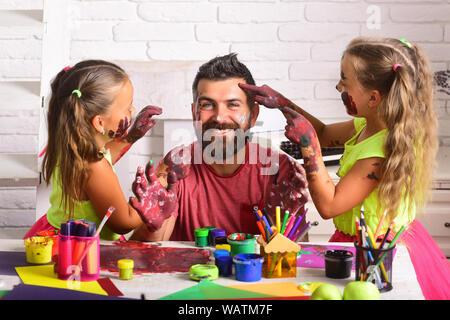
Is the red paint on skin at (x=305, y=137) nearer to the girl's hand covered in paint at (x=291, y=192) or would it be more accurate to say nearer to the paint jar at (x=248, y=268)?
the girl's hand covered in paint at (x=291, y=192)

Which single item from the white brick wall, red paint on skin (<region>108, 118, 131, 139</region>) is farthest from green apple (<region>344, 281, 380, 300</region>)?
the white brick wall

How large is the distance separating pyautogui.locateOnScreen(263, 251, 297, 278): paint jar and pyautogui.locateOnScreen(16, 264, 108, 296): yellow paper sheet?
359 millimetres

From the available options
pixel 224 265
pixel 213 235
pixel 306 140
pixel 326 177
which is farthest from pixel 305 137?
pixel 224 265

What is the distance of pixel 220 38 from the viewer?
99.5 inches

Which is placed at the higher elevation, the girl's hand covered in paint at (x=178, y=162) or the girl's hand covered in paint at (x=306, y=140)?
the girl's hand covered in paint at (x=306, y=140)

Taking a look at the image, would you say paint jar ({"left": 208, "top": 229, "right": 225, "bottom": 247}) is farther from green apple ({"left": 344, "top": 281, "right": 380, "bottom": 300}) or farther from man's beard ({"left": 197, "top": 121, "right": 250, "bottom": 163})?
green apple ({"left": 344, "top": 281, "right": 380, "bottom": 300})

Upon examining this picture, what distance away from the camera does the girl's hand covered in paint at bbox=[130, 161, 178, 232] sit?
143 cm

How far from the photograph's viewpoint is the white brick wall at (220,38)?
2510 millimetres

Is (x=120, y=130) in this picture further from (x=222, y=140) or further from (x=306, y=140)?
(x=306, y=140)

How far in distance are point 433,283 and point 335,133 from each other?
70cm

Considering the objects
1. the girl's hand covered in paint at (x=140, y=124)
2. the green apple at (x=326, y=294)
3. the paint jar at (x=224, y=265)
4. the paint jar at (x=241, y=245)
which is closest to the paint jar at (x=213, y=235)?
the paint jar at (x=241, y=245)

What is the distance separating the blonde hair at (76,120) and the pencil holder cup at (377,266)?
0.88 metres

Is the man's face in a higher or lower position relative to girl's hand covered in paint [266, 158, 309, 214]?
higher

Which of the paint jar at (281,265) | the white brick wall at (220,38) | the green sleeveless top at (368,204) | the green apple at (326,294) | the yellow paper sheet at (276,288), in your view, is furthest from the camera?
the white brick wall at (220,38)
